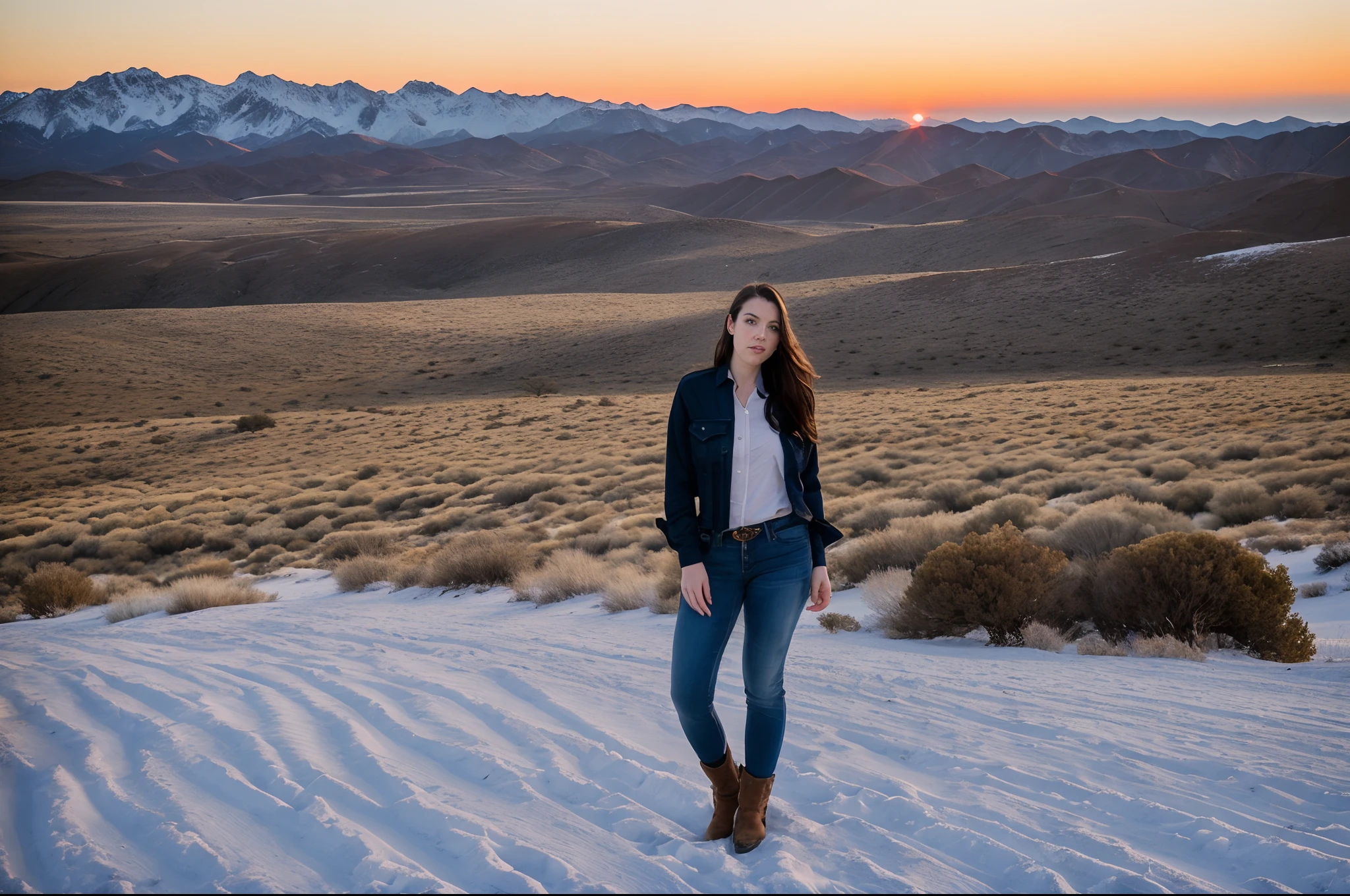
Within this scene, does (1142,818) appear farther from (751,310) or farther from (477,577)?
(477,577)

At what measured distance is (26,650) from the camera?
6359 mm

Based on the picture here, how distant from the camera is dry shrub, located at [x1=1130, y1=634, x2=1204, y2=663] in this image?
5.23 metres

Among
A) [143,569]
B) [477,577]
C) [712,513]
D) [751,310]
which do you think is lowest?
[143,569]

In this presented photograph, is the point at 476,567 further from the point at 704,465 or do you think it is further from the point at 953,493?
the point at 704,465

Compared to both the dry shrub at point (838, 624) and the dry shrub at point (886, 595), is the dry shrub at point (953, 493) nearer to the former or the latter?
the dry shrub at point (886, 595)

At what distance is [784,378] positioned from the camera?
297 centimetres

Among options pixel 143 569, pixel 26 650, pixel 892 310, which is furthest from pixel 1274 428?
pixel 892 310

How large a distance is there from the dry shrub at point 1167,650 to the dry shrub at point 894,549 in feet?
8.61

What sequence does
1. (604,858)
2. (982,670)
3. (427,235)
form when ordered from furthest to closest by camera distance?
(427,235) < (982,670) < (604,858)

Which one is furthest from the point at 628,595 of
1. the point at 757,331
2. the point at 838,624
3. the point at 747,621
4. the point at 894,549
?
the point at 757,331

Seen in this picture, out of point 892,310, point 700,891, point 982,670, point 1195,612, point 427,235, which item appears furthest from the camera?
point 427,235

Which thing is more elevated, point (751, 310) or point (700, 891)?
point (751, 310)

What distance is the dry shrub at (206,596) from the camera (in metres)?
8.97

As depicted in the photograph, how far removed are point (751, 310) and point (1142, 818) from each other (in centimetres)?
238
